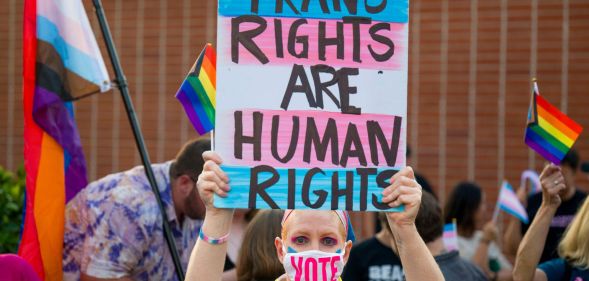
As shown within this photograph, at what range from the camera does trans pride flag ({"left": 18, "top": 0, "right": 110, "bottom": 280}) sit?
4227 millimetres

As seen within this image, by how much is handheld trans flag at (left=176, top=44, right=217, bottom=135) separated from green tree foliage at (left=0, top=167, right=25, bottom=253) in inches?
79.7

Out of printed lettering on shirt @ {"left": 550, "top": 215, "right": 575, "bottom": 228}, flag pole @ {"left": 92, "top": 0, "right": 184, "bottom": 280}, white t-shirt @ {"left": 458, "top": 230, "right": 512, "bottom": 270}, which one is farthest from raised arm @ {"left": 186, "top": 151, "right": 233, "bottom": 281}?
white t-shirt @ {"left": 458, "top": 230, "right": 512, "bottom": 270}

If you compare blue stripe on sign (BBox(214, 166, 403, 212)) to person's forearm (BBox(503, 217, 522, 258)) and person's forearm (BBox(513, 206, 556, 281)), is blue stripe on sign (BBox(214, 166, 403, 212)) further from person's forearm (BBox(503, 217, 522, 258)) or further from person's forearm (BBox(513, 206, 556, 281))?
person's forearm (BBox(503, 217, 522, 258))

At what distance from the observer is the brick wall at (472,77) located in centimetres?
765

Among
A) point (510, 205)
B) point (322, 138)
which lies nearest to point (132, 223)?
point (322, 138)

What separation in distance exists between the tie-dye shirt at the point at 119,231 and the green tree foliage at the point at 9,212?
882 mm

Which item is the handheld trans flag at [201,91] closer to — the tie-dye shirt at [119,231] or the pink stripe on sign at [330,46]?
the pink stripe on sign at [330,46]

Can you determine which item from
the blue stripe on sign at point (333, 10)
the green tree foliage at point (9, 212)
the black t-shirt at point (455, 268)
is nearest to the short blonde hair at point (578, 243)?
the black t-shirt at point (455, 268)

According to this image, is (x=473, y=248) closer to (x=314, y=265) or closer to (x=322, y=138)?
(x=314, y=265)

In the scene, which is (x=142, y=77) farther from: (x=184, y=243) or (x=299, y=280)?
(x=299, y=280)

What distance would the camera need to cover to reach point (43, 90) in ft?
14.1

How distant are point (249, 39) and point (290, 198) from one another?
1.69ft

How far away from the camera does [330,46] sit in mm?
2920

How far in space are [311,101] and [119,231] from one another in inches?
70.4
